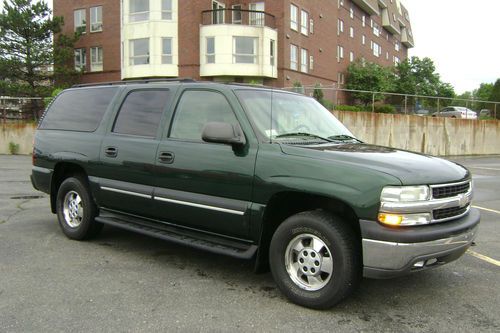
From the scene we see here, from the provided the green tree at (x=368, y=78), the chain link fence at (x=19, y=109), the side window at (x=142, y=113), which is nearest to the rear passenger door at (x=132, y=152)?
the side window at (x=142, y=113)

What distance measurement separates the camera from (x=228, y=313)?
12.5ft

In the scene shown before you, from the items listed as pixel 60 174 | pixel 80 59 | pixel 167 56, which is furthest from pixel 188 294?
pixel 80 59

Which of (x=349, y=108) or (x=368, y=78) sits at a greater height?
(x=368, y=78)

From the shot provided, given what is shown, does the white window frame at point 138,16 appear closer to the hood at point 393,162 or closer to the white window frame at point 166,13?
the white window frame at point 166,13

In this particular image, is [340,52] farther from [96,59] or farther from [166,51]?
[96,59]

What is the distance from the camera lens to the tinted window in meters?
5.87

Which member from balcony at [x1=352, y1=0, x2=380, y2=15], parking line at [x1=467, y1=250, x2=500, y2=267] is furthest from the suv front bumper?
balcony at [x1=352, y1=0, x2=380, y2=15]

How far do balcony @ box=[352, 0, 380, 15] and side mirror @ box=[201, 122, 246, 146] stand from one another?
161 feet

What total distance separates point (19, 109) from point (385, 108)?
17147 millimetres

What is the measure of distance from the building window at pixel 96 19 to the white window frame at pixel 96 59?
1365 millimetres

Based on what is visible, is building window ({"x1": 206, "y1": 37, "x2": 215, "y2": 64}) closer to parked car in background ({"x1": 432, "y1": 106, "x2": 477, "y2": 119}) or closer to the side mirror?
parked car in background ({"x1": 432, "y1": 106, "x2": 477, "y2": 119})

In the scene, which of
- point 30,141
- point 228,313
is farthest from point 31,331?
point 30,141

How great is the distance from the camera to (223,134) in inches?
166

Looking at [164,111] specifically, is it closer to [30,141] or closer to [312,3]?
[30,141]
